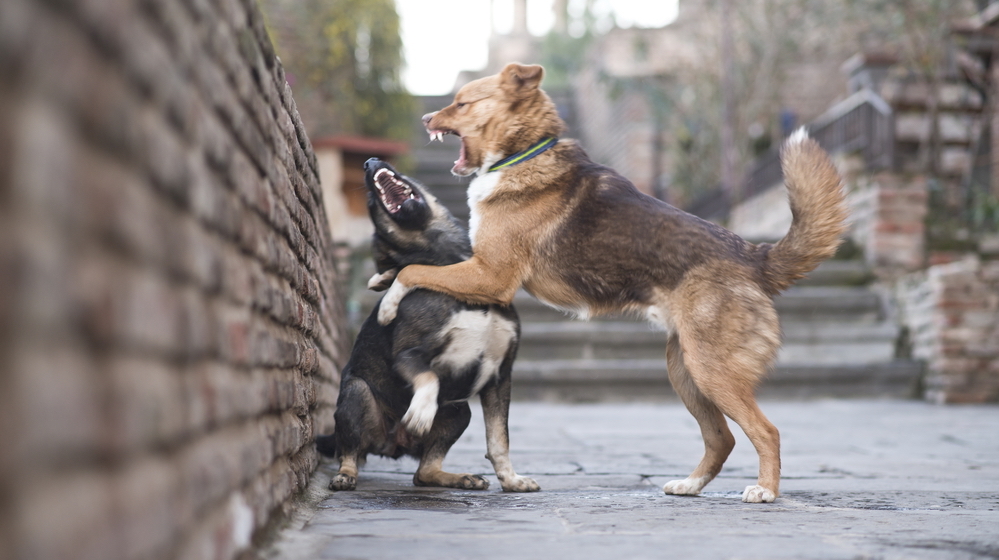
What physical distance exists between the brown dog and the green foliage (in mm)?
8824

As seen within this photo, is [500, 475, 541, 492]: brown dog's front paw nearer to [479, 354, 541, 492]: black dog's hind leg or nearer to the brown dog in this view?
[479, 354, 541, 492]: black dog's hind leg

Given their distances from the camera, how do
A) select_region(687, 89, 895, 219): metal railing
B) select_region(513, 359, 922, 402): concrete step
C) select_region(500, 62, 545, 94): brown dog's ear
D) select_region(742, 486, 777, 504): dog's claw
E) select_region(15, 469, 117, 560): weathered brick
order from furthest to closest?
select_region(687, 89, 895, 219): metal railing < select_region(513, 359, 922, 402): concrete step < select_region(500, 62, 545, 94): brown dog's ear < select_region(742, 486, 777, 504): dog's claw < select_region(15, 469, 117, 560): weathered brick

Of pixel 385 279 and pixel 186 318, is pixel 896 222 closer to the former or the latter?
pixel 385 279

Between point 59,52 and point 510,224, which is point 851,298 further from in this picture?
point 59,52

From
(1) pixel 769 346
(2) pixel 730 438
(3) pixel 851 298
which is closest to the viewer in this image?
(1) pixel 769 346

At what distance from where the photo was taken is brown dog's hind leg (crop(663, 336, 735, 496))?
2826 mm

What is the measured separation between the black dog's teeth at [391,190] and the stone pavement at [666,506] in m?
0.95

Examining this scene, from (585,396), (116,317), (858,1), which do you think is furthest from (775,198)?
(116,317)

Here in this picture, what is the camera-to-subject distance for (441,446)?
2924 millimetres

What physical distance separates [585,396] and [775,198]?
187 inches

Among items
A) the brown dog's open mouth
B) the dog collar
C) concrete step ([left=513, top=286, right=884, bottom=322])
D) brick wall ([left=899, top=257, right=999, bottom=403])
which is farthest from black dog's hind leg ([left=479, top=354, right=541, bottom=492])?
brick wall ([left=899, top=257, right=999, bottom=403])

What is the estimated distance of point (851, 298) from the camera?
311 inches

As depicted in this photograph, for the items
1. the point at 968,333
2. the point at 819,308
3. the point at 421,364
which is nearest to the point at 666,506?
the point at 421,364

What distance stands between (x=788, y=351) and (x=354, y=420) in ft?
18.7
